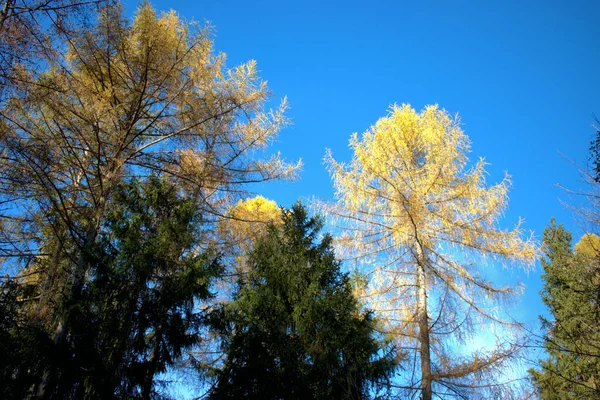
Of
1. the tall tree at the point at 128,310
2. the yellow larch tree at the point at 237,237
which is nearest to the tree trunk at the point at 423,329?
the yellow larch tree at the point at 237,237

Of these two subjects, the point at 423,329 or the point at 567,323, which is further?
the point at 567,323

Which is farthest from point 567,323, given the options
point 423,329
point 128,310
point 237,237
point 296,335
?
point 128,310

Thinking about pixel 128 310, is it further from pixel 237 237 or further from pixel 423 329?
pixel 423 329

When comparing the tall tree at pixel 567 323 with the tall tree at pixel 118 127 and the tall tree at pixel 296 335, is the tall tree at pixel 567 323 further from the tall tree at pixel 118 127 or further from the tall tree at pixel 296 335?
the tall tree at pixel 118 127

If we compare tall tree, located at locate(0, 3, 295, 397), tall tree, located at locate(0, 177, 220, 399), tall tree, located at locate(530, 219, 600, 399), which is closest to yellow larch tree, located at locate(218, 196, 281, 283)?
tall tree, located at locate(0, 3, 295, 397)

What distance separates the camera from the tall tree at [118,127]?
5.87 m

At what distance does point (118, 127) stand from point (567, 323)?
10436 millimetres

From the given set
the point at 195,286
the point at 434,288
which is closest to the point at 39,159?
the point at 195,286

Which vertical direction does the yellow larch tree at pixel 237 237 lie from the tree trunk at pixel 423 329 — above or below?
above

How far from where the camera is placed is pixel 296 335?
6707mm

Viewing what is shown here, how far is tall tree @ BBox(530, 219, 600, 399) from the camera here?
705 centimetres

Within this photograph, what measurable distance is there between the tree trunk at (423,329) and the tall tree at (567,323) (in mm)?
1968

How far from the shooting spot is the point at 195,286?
6129 mm

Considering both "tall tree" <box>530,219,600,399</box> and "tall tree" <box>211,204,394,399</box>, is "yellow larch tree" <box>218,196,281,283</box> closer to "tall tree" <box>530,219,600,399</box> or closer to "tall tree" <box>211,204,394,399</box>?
"tall tree" <box>211,204,394,399</box>
